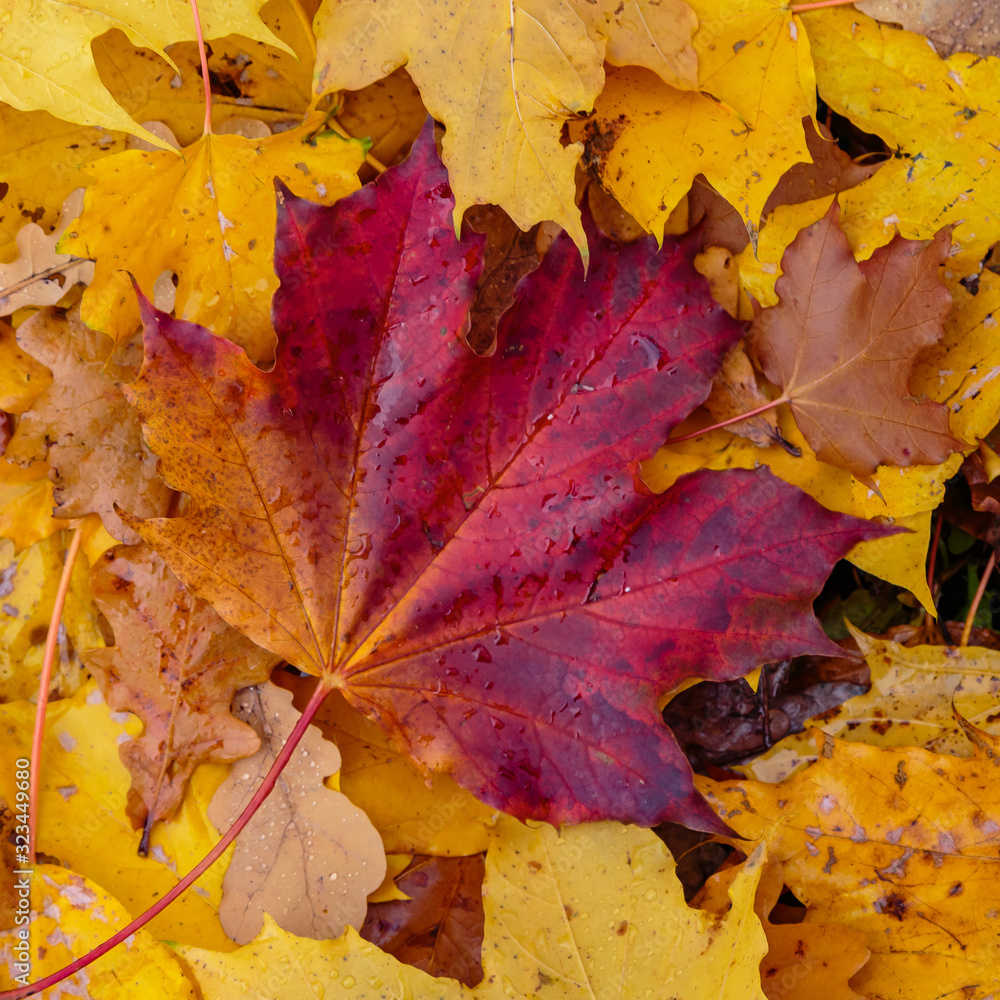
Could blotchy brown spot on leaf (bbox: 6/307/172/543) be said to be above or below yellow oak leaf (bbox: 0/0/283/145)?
below

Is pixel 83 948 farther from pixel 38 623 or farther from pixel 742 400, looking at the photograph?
pixel 742 400

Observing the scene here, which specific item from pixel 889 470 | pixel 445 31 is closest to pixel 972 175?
pixel 889 470

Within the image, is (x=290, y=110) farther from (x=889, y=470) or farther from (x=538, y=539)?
(x=889, y=470)

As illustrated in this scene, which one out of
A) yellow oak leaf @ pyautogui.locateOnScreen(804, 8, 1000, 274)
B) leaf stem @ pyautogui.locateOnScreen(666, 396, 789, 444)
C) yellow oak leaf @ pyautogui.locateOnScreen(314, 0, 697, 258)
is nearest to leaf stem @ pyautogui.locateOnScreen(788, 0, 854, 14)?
yellow oak leaf @ pyautogui.locateOnScreen(804, 8, 1000, 274)

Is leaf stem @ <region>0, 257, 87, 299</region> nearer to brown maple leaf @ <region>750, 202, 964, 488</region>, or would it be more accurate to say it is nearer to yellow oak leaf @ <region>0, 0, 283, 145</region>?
yellow oak leaf @ <region>0, 0, 283, 145</region>

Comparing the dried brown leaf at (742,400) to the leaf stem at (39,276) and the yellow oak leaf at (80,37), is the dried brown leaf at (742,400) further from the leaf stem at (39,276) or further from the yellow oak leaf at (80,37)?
the leaf stem at (39,276)

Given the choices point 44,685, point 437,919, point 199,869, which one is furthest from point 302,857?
point 44,685
